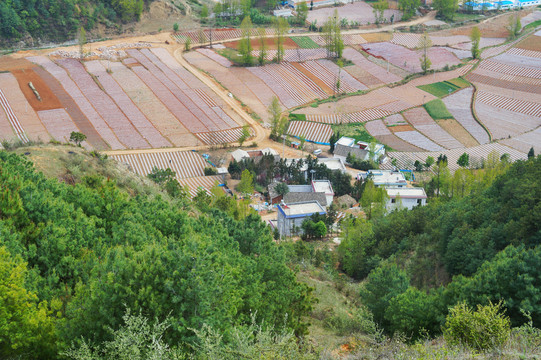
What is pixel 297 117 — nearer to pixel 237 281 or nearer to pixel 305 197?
pixel 305 197

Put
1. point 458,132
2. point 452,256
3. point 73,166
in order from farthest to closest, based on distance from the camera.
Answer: point 458,132
point 73,166
point 452,256

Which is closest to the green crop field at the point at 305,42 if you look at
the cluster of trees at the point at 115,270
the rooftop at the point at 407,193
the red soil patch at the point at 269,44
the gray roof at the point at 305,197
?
the red soil patch at the point at 269,44

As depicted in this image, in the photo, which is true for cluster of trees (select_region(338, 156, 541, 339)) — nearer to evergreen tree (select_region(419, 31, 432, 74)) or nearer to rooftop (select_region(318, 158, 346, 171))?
rooftop (select_region(318, 158, 346, 171))

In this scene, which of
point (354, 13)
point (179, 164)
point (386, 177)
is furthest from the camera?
point (354, 13)

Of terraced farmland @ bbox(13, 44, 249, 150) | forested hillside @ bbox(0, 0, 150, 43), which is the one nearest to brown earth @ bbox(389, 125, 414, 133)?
terraced farmland @ bbox(13, 44, 249, 150)

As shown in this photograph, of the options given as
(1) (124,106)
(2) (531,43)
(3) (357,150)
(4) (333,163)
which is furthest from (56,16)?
(2) (531,43)

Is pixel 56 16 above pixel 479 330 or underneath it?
underneath

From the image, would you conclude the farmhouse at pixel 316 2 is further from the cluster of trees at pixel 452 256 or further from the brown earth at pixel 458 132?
the cluster of trees at pixel 452 256

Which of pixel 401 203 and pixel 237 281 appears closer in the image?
pixel 237 281
